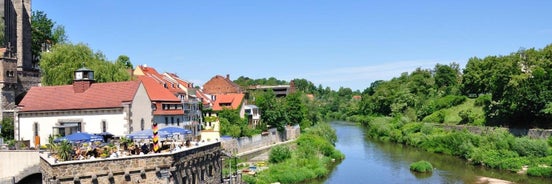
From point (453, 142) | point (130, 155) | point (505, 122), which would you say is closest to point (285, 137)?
point (453, 142)

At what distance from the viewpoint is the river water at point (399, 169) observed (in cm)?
4662

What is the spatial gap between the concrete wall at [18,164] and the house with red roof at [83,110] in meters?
4.70

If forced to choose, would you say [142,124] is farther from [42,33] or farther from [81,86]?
[42,33]

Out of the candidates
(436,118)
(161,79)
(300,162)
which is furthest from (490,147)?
(161,79)

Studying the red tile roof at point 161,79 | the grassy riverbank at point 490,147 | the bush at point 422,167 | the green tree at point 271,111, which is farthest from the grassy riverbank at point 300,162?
the grassy riverbank at point 490,147

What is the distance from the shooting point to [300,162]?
49969 millimetres

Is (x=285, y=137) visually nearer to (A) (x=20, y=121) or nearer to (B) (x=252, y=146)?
(B) (x=252, y=146)

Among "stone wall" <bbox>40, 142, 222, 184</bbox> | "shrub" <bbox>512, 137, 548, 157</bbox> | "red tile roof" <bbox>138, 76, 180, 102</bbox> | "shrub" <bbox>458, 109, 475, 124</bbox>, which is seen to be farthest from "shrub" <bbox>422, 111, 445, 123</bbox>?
"stone wall" <bbox>40, 142, 222, 184</bbox>

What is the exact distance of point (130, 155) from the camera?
74.2 ft

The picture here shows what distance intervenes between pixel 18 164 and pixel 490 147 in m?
44.7

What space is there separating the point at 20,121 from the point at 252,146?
2706 cm

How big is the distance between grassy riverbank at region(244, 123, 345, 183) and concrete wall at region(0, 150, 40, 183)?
1489 centimetres

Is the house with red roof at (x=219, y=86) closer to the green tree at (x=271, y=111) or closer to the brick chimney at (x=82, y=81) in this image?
the green tree at (x=271, y=111)

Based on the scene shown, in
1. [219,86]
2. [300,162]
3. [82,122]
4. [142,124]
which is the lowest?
[300,162]
